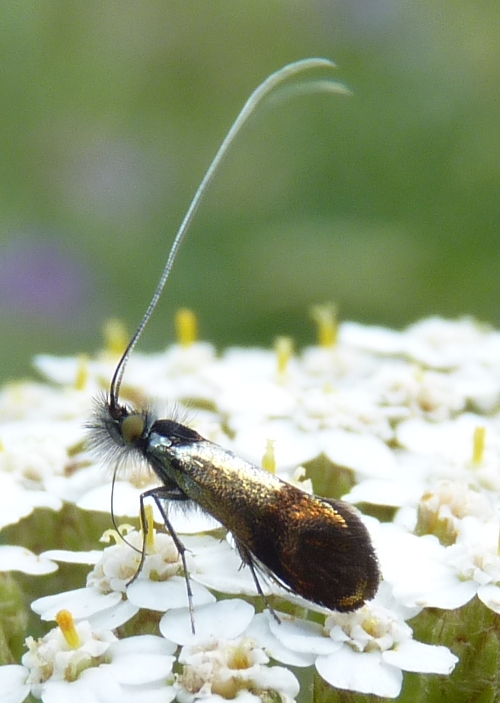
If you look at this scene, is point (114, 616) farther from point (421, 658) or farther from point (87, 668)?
point (421, 658)

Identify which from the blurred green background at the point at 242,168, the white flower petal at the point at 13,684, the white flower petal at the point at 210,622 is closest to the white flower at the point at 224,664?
the white flower petal at the point at 210,622

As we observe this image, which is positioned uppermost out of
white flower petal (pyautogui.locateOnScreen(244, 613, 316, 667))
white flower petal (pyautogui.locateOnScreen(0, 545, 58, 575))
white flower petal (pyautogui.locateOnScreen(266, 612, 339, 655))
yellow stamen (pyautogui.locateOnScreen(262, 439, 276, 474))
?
yellow stamen (pyautogui.locateOnScreen(262, 439, 276, 474))

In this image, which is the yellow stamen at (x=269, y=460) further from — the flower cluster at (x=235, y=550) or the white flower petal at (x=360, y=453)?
the white flower petal at (x=360, y=453)

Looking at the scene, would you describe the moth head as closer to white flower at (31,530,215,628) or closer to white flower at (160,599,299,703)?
white flower at (31,530,215,628)

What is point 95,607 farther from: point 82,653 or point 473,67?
point 473,67

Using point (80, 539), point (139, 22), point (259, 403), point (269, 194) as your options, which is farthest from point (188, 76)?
point (80, 539)

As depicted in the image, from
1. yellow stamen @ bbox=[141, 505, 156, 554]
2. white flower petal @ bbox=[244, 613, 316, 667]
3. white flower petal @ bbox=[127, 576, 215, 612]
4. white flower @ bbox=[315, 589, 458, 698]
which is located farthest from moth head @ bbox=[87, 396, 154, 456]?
white flower @ bbox=[315, 589, 458, 698]
